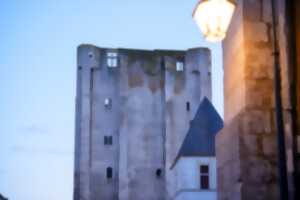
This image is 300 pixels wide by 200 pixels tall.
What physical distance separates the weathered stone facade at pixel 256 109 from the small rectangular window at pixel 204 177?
3159 centimetres

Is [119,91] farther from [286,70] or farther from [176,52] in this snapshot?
[286,70]

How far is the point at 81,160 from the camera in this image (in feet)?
167

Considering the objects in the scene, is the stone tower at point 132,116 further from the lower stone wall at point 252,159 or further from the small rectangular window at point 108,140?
the lower stone wall at point 252,159

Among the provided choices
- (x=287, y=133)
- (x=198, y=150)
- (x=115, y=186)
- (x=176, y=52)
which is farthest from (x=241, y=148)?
(x=176, y=52)

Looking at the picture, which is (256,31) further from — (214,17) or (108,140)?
(108,140)

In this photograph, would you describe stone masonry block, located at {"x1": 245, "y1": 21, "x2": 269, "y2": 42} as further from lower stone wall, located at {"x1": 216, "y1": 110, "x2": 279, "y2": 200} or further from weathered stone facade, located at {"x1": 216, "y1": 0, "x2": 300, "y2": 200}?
lower stone wall, located at {"x1": 216, "y1": 110, "x2": 279, "y2": 200}

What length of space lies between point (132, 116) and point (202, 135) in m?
14.3

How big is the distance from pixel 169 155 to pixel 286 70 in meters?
46.1

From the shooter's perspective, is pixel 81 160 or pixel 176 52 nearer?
pixel 81 160

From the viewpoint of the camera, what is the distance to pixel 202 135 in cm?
3938

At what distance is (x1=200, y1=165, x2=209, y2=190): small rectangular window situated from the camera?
1475 inches

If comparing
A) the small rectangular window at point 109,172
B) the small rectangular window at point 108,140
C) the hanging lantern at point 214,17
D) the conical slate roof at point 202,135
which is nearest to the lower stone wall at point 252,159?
the hanging lantern at point 214,17

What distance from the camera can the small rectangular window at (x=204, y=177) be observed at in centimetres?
3747

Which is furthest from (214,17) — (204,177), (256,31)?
(204,177)
